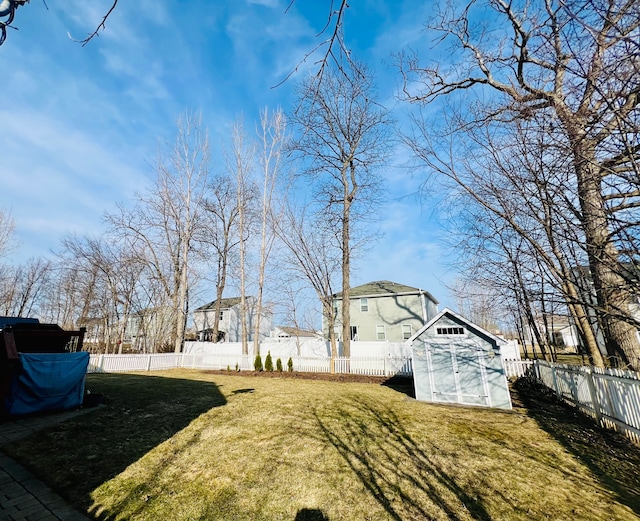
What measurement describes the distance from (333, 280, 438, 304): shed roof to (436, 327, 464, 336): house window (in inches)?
567

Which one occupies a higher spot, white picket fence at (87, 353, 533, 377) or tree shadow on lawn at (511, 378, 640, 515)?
white picket fence at (87, 353, 533, 377)

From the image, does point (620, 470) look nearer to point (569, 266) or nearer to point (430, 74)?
point (569, 266)

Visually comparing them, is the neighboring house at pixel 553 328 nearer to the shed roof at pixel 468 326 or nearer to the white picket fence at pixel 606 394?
the white picket fence at pixel 606 394

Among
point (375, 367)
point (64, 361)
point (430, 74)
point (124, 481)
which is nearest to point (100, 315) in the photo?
point (64, 361)

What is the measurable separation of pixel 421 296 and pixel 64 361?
73.2ft

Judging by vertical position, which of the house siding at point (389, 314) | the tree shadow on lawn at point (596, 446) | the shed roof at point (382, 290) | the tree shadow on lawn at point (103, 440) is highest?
the shed roof at point (382, 290)

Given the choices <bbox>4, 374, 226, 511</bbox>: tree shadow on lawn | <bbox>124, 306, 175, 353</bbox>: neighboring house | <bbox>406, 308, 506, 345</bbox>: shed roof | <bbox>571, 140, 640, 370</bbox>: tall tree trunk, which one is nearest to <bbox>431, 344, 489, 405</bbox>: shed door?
<bbox>406, 308, 506, 345</bbox>: shed roof

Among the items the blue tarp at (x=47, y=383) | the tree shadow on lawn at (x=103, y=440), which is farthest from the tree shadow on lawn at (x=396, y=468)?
the blue tarp at (x=47, y=383)

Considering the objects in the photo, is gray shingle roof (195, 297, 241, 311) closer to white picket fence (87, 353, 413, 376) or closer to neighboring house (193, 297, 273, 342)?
neighboring house (193, 297, 273, 342)

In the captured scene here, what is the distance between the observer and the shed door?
8.47 m

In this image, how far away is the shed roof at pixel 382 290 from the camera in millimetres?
23823

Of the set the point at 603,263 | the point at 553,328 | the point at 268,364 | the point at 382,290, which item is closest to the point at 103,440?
the point at 603,263

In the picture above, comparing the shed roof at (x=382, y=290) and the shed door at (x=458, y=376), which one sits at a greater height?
the shed roof at (x=382, y=290)

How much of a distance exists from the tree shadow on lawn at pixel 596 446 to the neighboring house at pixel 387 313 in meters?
14.7
